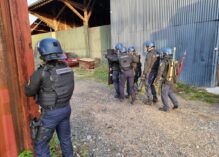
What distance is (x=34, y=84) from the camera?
2561 mm

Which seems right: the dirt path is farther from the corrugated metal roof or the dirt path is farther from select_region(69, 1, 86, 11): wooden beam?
the corrugated metal roof

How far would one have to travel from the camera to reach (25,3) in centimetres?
280

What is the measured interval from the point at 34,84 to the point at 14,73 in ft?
1.27

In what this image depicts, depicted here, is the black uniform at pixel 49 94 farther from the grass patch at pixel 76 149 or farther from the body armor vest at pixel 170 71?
the body armor vest at pixel 170 71

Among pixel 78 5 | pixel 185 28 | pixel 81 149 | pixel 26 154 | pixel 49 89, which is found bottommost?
pixel 81 149

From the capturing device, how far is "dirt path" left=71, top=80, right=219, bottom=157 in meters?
3.79

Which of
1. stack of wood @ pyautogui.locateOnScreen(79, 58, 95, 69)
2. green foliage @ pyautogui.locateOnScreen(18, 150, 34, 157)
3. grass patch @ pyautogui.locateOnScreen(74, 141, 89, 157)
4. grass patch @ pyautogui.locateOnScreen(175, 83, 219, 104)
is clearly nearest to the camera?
green foliage @ pyautogui.locateOnScreen(18, 150, 34, 157)

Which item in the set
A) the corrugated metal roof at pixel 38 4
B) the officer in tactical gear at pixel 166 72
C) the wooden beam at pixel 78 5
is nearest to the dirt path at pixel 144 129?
the officer in tactical gear at pixel 166 72

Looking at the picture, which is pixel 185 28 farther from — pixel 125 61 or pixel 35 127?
pixel 35 127

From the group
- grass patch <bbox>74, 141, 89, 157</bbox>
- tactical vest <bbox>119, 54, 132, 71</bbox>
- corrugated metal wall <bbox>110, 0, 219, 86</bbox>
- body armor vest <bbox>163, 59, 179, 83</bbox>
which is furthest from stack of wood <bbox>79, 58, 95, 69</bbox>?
grass patch <bbox>74, 141, 89, 157</bbox>

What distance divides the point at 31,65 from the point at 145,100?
4657 millimetres

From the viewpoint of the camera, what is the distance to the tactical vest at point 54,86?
8.65ft

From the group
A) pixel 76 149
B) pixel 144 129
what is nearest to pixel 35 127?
pixel 76 149

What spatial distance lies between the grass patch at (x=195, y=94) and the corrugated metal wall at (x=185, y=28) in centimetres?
39
